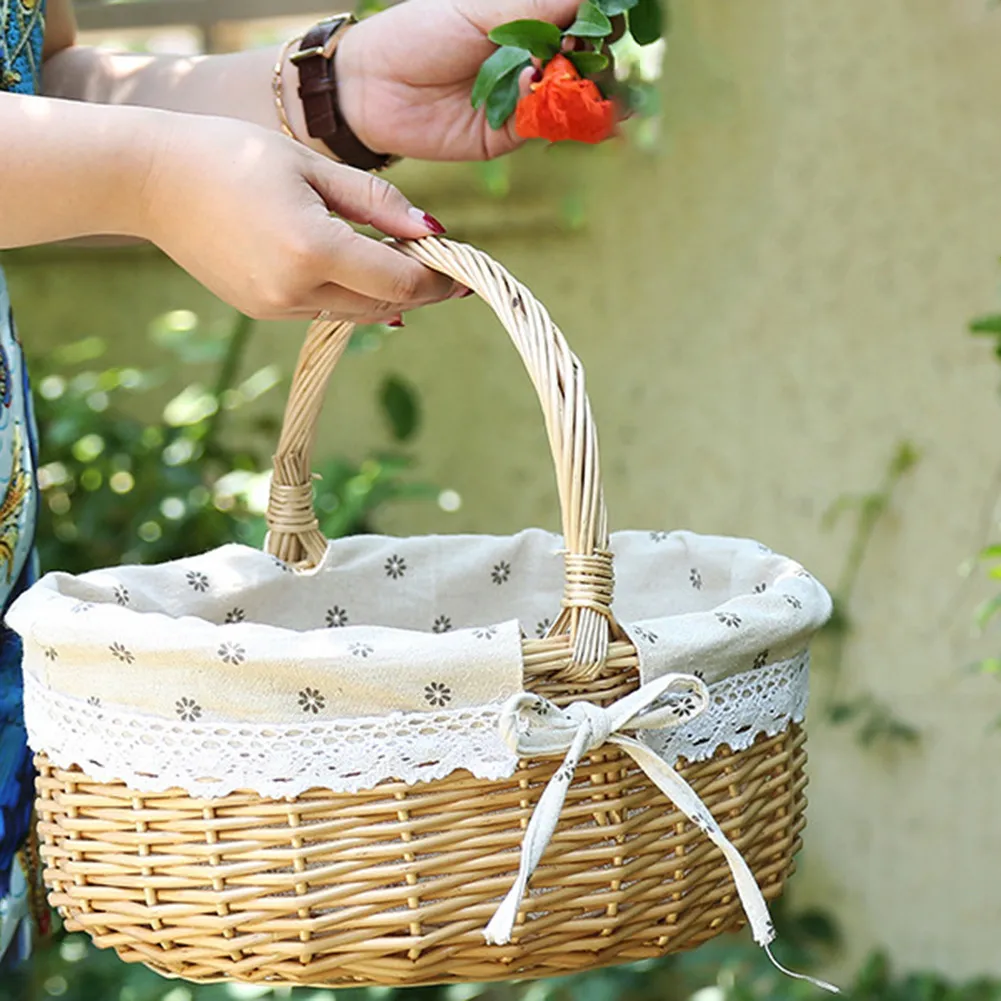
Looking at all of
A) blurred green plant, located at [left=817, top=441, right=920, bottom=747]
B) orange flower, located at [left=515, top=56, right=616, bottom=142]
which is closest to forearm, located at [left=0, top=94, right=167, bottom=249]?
orange flower, located at [left=515, top=56, right=616, bottom=142]

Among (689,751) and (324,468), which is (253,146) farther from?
(324,468)

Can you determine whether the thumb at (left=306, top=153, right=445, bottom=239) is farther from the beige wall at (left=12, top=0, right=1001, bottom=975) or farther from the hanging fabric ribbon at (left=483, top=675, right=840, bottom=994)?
the beige wall at (left=12, top=0, right=1001, bottom=975)

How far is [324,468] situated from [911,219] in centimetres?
90

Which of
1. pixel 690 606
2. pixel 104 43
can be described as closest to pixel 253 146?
pixel 690 606

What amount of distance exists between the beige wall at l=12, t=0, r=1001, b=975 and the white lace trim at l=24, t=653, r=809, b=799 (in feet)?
4.40

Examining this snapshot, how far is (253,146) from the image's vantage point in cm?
75

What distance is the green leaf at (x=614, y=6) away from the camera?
91 centimetres

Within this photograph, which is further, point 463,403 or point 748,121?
point 463,403

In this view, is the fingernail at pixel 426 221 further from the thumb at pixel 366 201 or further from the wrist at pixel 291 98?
the wrist at pixel 291 98

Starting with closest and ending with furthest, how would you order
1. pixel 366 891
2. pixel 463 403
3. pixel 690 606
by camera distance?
pixel 366 891
pixel 690 606
pixel 463 403

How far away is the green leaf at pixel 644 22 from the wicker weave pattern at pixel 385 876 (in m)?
0.49

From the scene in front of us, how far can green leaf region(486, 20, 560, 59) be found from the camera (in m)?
0.93

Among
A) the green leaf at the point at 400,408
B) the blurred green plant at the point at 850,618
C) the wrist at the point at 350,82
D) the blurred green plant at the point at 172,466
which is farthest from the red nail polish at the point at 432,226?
the blurred green plant at the point at 850,618

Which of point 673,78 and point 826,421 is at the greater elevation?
point 673,78
